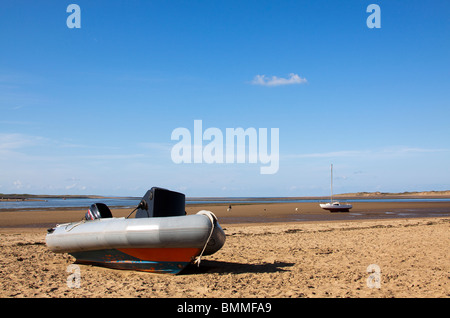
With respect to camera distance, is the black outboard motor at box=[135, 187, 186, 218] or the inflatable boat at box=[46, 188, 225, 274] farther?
the black outboard motor at box=[135, 187, 186, 218]

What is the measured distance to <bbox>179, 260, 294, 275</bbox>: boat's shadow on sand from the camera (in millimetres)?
8413

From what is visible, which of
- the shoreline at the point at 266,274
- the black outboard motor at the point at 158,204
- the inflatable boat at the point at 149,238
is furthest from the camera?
the black outboard motor at the point at 158,204

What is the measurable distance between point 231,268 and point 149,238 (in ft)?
7.12

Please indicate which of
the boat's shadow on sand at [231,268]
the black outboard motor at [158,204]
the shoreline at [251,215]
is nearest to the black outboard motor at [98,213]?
the black outboard motor at [158,204]

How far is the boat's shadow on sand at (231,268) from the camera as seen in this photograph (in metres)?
8.41

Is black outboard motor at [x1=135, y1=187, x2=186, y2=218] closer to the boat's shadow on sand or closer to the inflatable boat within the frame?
the inflatable boat

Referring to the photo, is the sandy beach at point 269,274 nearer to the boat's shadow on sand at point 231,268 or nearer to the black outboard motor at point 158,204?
the boat's shadow on sand at point 231,268

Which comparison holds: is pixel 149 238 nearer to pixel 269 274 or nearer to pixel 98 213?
pixel 98 213

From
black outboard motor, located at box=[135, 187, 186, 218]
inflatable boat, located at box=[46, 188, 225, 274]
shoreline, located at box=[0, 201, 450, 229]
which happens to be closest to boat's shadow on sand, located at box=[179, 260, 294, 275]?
inflatable boat, located at box=[46, 188, 225, 274]

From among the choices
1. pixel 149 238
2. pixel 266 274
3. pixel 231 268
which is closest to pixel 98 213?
pixel 149 238

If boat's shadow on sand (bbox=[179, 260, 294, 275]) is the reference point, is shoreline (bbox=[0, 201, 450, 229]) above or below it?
below
